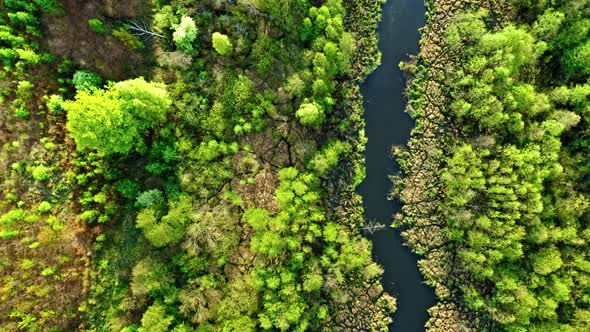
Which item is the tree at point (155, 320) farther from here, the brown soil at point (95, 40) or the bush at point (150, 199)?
the brown soil at point (95, 40)

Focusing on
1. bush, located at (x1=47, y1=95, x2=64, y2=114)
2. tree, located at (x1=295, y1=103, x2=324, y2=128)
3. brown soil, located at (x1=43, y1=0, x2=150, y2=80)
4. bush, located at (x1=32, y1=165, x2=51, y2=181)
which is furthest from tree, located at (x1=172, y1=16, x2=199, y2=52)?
bush, located at (x1=32, y1=165, x2=51, y2=181)

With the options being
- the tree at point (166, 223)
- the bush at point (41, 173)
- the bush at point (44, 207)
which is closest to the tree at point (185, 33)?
the tree at point (166, 223)

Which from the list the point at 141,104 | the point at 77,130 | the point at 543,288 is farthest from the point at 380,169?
the point at 77,130

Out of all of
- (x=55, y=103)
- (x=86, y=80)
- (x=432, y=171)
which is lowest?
(x=55, y=103)

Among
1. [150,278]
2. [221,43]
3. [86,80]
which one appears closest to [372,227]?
[150,278]

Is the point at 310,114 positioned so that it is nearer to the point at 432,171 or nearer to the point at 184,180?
the point at 184,180

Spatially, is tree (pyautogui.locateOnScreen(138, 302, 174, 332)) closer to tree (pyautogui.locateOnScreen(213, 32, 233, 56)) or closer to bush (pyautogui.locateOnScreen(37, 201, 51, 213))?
bush (pyautogui.locateOnScreen(37, 201, 51, 213))

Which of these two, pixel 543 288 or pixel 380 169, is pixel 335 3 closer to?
pixel 380 169
